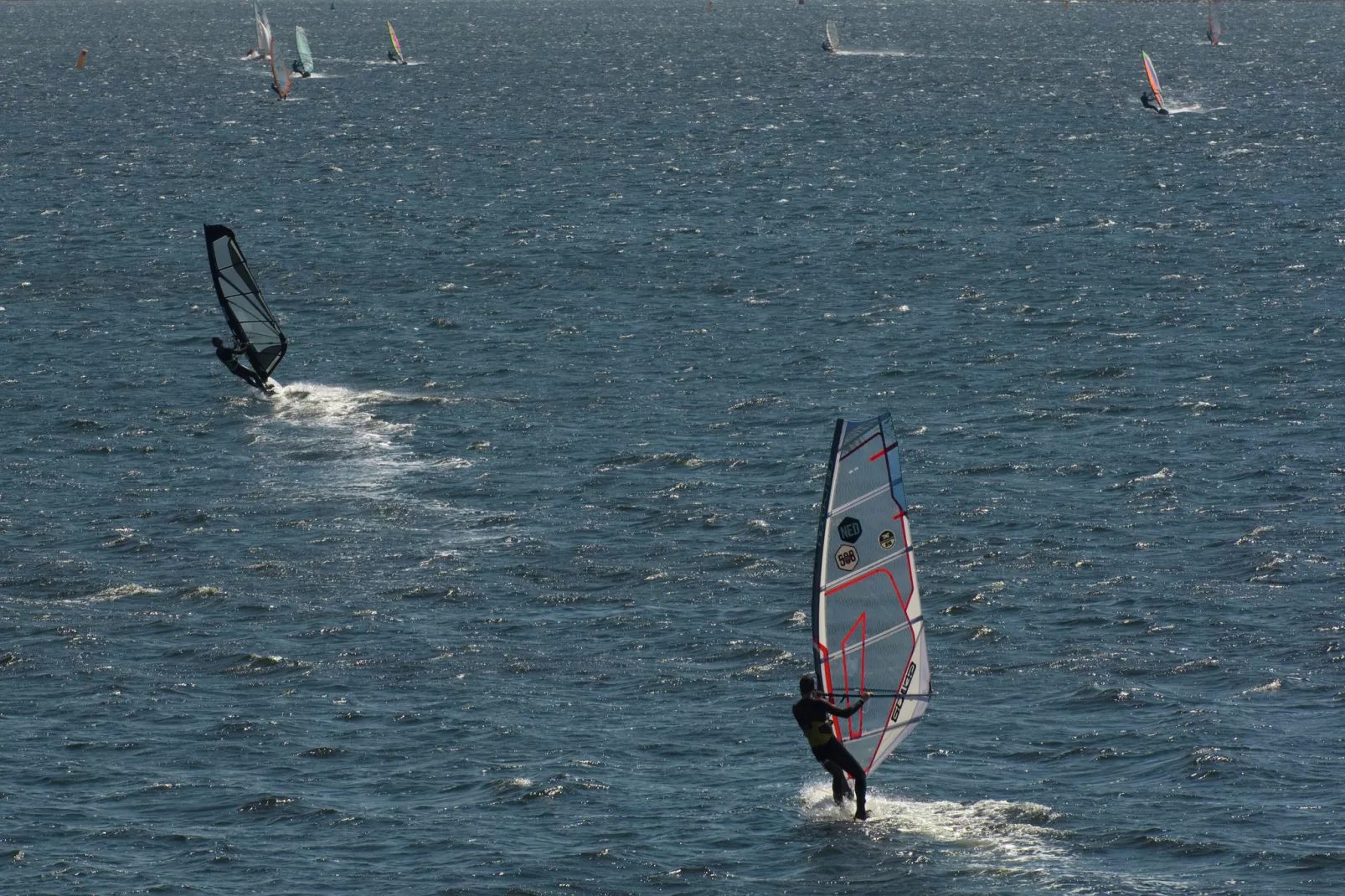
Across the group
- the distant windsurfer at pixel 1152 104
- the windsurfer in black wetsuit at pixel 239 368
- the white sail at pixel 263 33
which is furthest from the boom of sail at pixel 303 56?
the windsurfer in black wetsuit at pixel 239 368

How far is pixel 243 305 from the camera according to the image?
169ft

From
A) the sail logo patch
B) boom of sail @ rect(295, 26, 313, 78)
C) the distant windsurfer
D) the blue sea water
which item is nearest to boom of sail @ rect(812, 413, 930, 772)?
the sail logo patch

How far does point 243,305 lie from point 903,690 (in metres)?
30.0

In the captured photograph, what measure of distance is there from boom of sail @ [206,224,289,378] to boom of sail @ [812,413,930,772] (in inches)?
1117

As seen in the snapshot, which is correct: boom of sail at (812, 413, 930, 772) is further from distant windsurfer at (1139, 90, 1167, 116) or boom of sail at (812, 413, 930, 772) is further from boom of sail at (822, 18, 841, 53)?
boom of sail at (822, 18, 841, 53)

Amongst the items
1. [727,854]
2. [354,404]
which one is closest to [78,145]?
[354,404]

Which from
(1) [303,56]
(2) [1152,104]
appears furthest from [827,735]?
(1) [303,56]

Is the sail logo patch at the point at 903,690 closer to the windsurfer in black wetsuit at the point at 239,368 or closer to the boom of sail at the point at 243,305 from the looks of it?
the windsurfer in black wetsuit at the point at 239,368

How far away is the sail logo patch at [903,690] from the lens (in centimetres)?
2644

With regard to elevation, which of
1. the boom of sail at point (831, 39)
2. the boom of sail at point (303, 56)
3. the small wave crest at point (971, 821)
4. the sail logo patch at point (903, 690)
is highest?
the sail logo patch at point (903, 690)

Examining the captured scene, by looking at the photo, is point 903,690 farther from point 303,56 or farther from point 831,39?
point 831,39

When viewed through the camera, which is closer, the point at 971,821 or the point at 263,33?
the point at 971,821

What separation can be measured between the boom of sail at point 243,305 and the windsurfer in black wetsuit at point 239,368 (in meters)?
0.17

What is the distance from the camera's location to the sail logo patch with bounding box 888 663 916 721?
26438 mm
